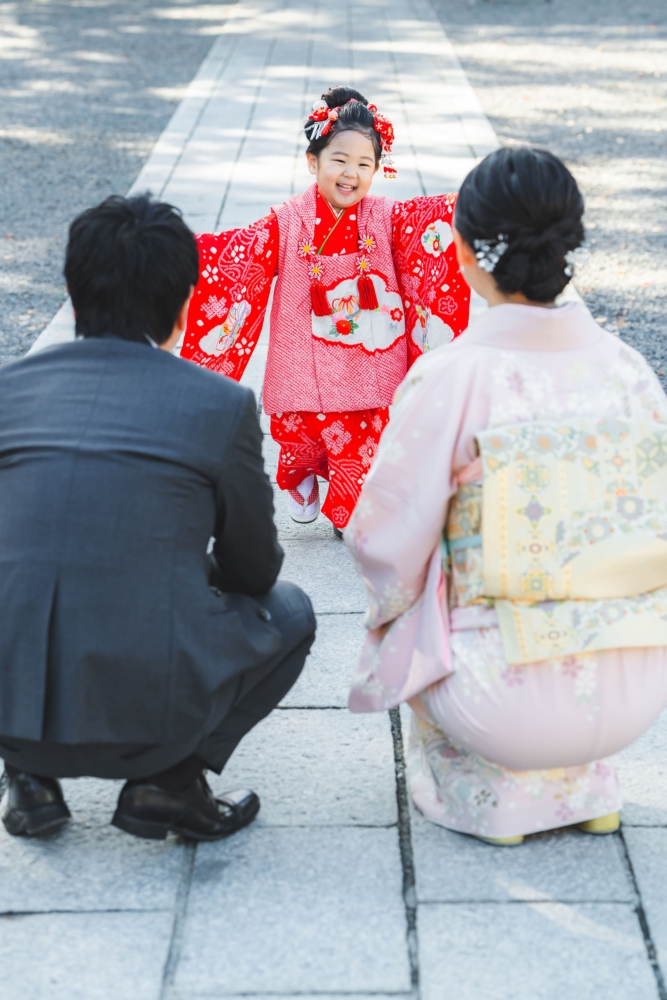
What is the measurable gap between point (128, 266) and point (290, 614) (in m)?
0.73

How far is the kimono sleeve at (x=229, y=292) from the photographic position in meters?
3.28

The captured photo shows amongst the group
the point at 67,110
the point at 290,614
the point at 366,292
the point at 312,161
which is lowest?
the point at 67,110

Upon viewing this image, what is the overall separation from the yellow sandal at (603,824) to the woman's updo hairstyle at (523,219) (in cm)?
100

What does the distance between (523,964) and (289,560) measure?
5.58ft

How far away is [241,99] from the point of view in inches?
386

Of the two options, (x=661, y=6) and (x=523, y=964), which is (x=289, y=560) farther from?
(x=661, y=6)

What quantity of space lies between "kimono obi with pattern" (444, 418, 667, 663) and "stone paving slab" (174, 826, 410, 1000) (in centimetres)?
50

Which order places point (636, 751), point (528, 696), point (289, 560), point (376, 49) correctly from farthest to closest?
point (376, 49) → point (289, 560) → point (636, 751) → point (528, 696)

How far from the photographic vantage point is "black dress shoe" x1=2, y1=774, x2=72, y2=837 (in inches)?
87.0

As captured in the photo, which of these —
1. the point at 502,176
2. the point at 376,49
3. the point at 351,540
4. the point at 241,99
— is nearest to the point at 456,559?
the point at 351,540

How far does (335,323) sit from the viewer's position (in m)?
3.38

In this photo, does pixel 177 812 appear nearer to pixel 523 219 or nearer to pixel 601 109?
pixel 523 219

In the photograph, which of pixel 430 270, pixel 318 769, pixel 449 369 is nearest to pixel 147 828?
pixel 318 769

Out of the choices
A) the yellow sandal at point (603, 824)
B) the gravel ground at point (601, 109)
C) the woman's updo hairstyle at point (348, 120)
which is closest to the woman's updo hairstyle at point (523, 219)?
the yellow sandal at point (603, 824)
